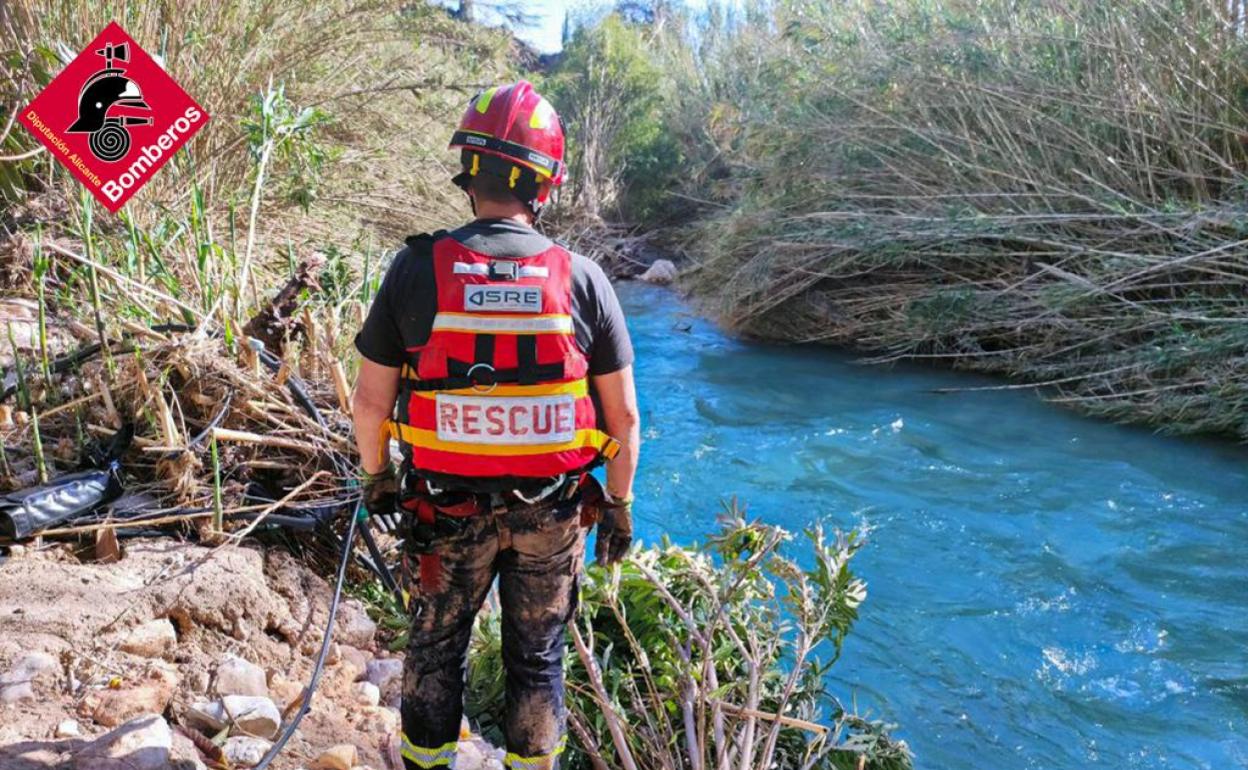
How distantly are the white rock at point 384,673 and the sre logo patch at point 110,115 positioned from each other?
210 centimetres

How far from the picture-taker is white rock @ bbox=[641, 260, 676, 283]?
1655 centimetres

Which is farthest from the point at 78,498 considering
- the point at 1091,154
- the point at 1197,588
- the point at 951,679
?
the point at 1091,154

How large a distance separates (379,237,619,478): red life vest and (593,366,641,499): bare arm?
0.11 metres

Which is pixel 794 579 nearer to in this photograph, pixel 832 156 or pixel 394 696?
pixel 394 696

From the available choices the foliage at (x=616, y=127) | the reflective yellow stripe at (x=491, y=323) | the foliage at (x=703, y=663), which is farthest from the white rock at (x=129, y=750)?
the foliage at (x=616, y=127)

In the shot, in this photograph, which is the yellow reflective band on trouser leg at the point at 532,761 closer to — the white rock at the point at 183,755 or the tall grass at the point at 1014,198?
the white rock at the point at 183,755

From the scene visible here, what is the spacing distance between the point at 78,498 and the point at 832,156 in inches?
354

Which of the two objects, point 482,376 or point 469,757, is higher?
point 482,376

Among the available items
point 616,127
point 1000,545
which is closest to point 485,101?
point 1000,545

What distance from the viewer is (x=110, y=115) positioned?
371cm

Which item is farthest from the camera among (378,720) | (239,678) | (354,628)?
(354,628)

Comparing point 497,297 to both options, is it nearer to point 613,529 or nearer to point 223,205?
point 613,529

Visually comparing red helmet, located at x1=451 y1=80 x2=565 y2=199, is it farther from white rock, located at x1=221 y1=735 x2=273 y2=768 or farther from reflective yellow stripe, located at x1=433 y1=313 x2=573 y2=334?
white rock, located at x1=221 y1=735 x2=273 y2=768

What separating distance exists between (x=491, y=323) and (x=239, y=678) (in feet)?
4.28
